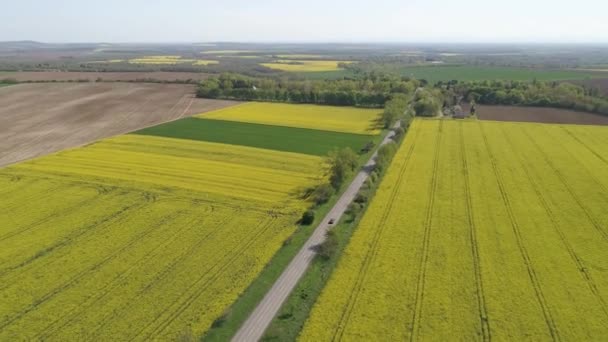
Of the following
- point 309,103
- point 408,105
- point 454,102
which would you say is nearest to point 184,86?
point 309,103

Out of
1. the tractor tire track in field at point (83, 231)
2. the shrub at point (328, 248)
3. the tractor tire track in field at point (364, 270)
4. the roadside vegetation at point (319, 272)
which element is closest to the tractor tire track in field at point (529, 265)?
the tractor tire track in field at point (364, 270)

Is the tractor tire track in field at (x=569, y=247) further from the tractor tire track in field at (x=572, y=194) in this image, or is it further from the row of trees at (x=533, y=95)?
the row of trees at (x=533, y=95)

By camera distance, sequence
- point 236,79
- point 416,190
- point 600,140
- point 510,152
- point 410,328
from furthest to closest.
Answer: point 236,79 < point 600,140 < point 510,152 < point 416,190 < point 410,328

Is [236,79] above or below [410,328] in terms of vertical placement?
above

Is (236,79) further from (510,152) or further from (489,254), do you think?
(489,254)

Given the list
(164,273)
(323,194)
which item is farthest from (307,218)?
(164,273)

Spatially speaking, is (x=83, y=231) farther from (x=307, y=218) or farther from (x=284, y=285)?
(x=307, y=218)
